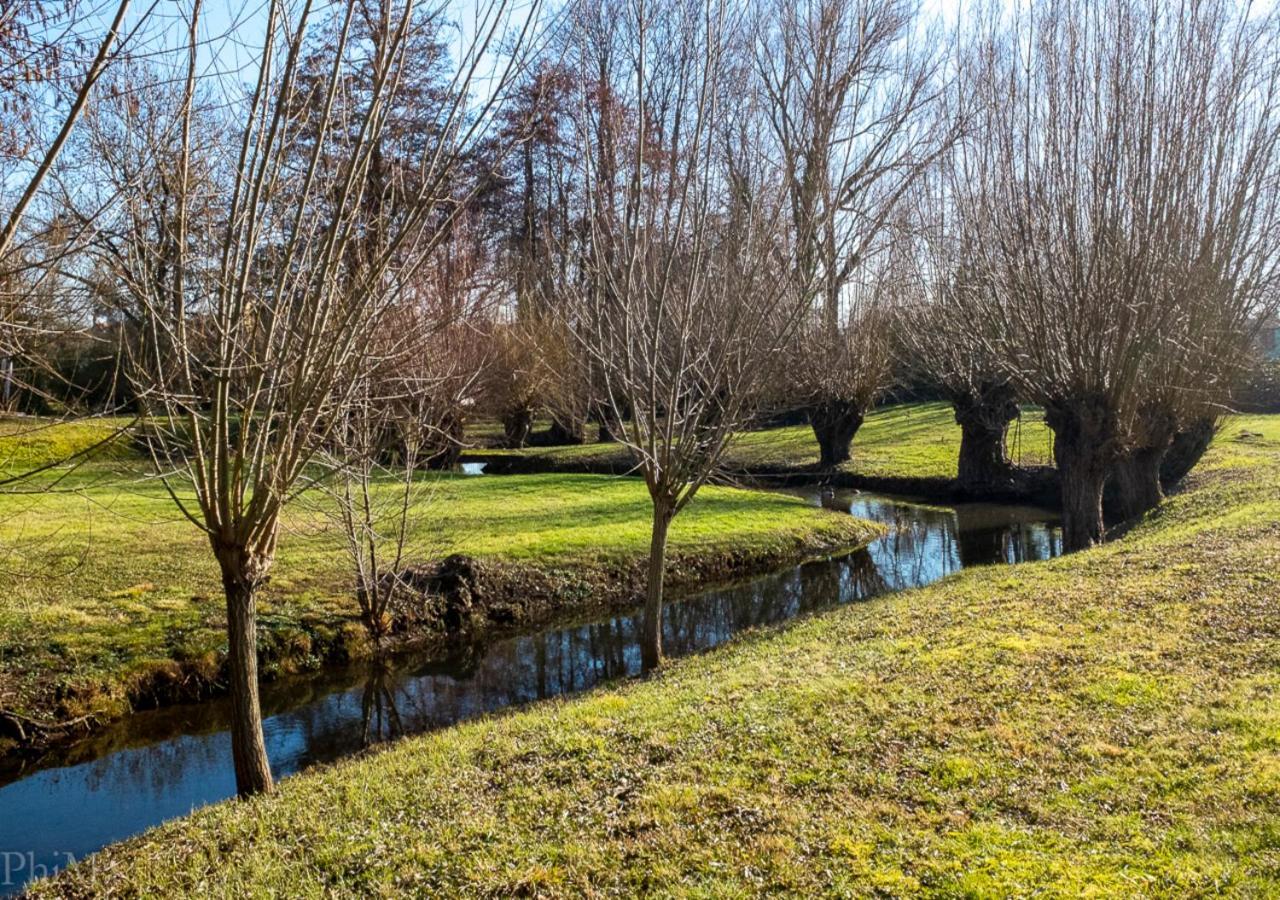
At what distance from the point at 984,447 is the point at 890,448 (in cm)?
588

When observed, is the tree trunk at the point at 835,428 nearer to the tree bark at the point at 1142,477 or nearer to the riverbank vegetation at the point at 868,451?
the riverbank vegetation at the point at 868,451

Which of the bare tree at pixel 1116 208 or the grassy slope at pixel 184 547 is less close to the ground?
the bare tree at pixel 1116 208

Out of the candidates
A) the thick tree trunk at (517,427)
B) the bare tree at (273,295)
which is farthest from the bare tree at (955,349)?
the thick tree trunk at (517,427)

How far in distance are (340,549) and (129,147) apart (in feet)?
31.6

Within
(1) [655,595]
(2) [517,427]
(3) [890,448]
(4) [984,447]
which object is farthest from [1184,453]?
(2) [517,427]

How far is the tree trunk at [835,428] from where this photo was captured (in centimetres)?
2417

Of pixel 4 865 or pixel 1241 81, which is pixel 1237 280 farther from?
pixel 4 865

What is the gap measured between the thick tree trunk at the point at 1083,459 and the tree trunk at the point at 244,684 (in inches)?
431

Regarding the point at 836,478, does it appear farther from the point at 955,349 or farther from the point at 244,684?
the point at 244,684

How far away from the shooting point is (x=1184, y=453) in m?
18.3

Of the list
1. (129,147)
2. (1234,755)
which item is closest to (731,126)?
(129,147)

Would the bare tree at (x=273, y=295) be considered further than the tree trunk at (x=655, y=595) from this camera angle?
No

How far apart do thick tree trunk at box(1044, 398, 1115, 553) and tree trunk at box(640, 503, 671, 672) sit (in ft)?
22.5

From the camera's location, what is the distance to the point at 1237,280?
481 inches
